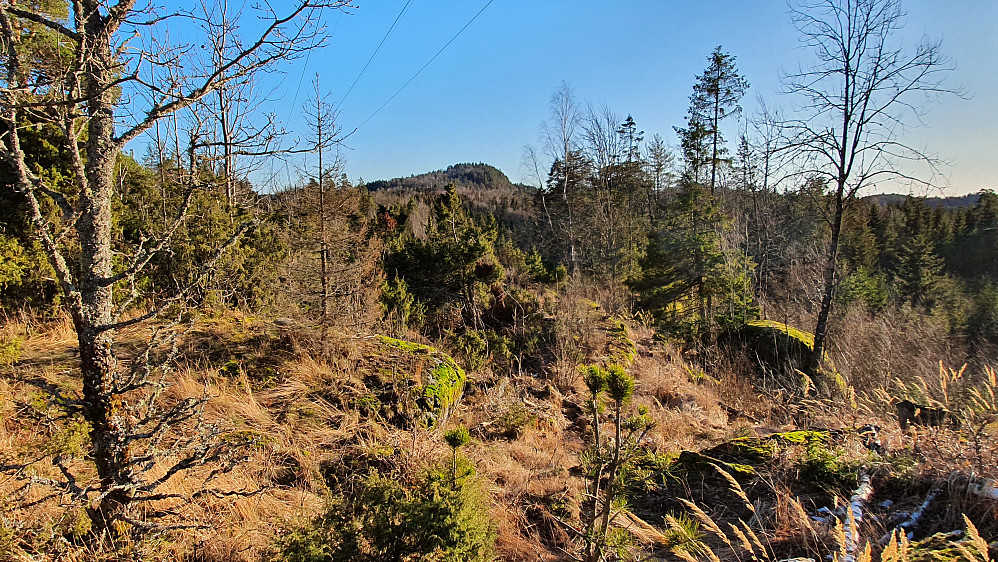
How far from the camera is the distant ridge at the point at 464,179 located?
327 ft

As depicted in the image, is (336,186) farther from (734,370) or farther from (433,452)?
(734,370)

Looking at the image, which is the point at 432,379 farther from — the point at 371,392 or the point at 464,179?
the point at 464,179

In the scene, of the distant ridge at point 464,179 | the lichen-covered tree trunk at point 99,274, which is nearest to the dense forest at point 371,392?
A: the lichen-covered tree trunk at point 99,274

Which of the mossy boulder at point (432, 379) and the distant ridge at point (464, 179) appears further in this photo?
the distant ridge at point (464, 179)

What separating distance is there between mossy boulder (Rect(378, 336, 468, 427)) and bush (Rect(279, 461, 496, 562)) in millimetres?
2566

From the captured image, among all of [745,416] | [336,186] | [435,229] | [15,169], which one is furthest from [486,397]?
[435,229]

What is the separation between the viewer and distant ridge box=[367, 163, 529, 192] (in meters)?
99.8

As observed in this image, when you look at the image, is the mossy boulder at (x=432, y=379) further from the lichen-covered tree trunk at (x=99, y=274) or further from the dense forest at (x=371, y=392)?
the lichen-covered tree trunk at (x=99, y=274)

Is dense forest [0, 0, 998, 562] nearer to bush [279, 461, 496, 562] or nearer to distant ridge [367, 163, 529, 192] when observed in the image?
bush [279, 461, 496, 562]

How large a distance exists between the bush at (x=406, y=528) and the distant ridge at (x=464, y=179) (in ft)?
316

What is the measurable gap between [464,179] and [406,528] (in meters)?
114

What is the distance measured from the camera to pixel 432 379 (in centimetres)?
515

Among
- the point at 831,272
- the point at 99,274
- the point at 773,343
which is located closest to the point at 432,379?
the point at 99,274

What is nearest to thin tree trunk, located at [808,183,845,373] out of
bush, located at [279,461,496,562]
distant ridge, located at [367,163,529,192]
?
bush, located at [279,461,496,562]
